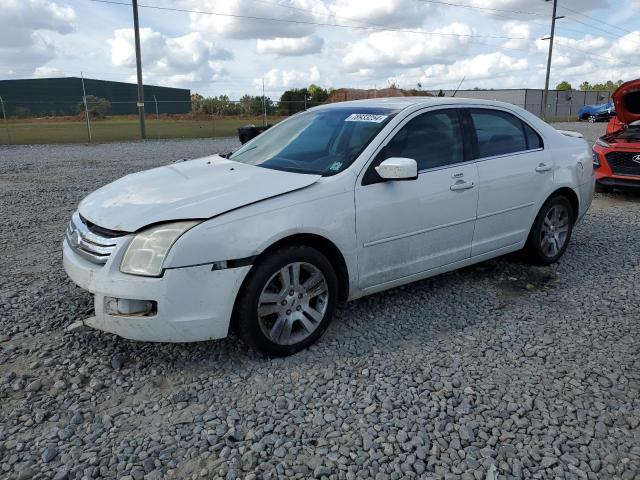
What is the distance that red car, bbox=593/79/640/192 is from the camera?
839cm

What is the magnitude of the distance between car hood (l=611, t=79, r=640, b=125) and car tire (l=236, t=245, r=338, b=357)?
24.9ft

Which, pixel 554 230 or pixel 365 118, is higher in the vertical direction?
pixel 365 118

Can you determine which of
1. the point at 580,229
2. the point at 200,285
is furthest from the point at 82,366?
the point at 580,229

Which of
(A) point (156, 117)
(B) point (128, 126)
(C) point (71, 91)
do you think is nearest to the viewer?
(A) point (156, 117)

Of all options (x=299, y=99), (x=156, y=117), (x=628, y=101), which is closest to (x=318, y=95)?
(x=299, y=99)

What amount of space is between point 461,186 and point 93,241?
2.70 m

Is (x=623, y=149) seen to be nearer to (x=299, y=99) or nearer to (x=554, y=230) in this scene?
(x=554, y=230)

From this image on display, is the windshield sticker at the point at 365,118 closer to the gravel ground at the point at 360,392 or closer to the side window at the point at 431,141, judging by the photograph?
the side window at the point at 431,141

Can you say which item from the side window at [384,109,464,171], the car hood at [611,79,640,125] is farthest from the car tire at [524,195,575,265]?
the car hood at [611,79,640,125]

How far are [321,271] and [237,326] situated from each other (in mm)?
648

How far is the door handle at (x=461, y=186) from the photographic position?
4137mm

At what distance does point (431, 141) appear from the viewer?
13.6ft

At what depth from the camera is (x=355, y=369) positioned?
10.9 feet

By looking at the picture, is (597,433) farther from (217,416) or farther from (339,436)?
(217,416)
